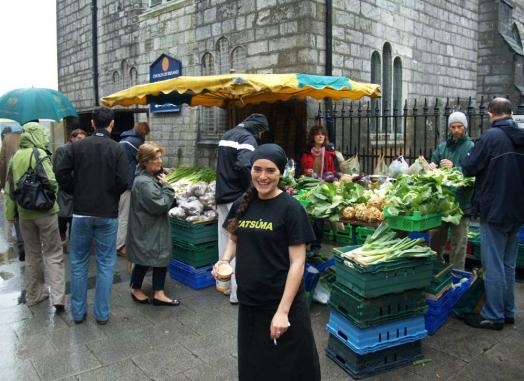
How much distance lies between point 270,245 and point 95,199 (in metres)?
2.64

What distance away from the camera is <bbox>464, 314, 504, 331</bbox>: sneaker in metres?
4.61

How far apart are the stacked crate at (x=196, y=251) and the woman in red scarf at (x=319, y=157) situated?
6.34 feet

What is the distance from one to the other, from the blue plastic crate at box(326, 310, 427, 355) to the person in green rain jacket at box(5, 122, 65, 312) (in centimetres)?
308

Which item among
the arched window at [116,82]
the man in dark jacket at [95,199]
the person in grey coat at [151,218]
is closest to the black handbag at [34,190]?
the man in dark jacket at [95,199]

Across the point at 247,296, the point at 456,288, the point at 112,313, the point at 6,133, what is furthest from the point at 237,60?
the point at 247,296

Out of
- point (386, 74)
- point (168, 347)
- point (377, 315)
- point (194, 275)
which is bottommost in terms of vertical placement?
point (168, 347)

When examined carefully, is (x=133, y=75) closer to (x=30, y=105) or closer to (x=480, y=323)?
(x=30, y=105)

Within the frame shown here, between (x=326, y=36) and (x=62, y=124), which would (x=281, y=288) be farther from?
(x=62, y=124)

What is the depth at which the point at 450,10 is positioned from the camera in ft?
43.6

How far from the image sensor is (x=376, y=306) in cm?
388

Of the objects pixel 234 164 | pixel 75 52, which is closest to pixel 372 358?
pixel 234 164

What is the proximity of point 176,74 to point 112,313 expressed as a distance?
7.83 m

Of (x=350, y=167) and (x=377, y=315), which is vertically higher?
(x=350, y=167)

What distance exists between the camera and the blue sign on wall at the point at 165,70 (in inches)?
469
